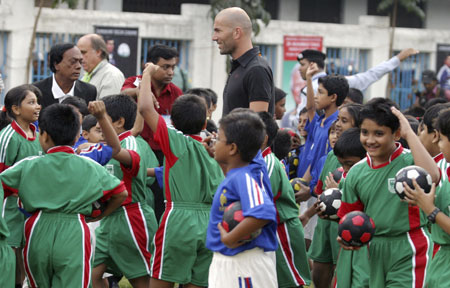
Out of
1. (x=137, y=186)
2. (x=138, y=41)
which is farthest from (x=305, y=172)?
(x=138, y=41)

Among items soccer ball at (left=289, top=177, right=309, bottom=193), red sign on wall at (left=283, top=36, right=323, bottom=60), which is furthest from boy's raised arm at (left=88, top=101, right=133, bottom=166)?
red sign on wall at (left=283, top=36, right=323, bottom=60)

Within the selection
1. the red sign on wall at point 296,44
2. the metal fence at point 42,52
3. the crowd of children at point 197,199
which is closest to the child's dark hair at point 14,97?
the crowd of children at point 197,199

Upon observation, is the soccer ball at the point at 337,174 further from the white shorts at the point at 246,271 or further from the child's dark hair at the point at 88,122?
the child's dark hair at the point at 88,122

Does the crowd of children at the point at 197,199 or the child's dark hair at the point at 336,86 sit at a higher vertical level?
the child's dark hair at the point at 336,86

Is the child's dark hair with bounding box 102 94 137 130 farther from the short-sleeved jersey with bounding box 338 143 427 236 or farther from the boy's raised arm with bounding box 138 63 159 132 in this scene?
the short-sleeved jersey with bounding box 338 143 427 236

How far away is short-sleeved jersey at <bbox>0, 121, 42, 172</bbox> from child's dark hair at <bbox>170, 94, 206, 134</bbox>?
1337 millimetres

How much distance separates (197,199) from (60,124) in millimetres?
1151

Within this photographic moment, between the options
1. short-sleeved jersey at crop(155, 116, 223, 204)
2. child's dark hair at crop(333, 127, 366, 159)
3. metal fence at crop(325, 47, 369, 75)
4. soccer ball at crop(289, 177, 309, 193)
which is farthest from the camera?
metal fence at crop(325, 47, 369, 75)

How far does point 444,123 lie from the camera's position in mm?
5016

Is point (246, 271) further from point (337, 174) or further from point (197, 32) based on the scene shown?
point (197, 32)

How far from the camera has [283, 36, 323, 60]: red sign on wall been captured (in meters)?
20.0

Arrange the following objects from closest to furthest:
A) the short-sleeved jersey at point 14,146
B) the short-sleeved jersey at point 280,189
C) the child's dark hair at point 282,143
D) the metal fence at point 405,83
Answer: the short-sleeved jersey at point 280,189
the short-sleeved jersey at point 14,146
the child's dark hair at point 282,143
the metal fence at point 405,83

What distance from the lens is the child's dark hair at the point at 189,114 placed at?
5.94 metres

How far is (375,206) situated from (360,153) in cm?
98
